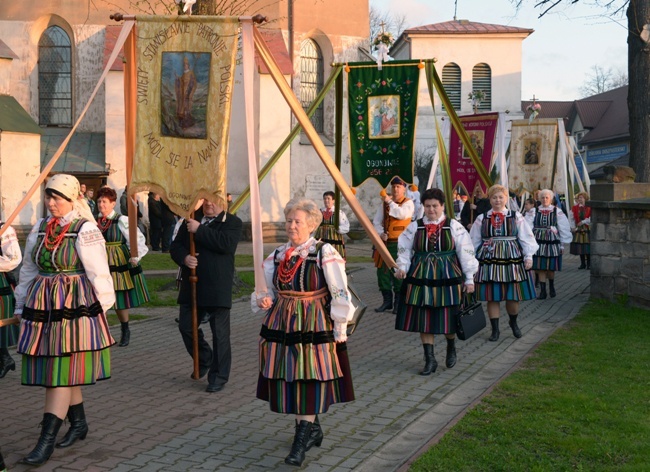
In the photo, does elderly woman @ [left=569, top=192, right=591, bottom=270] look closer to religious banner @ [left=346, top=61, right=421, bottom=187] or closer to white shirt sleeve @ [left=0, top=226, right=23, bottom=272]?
religious banner @ [left=346, top=61, right=421, bottom=187]

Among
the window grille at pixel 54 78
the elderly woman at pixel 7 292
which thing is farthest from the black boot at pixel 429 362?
the window grille at pixel 54 78

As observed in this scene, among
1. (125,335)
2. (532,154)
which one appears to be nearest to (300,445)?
(125,335)

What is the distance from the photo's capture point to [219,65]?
7.45 metres

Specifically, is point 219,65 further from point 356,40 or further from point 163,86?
point 356,40

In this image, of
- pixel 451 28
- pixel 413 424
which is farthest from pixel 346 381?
pixel 451 28

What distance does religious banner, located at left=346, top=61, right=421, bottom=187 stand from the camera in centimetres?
1151

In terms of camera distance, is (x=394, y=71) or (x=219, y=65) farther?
(x=394, y=71)

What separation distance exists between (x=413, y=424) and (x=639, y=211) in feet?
25.4

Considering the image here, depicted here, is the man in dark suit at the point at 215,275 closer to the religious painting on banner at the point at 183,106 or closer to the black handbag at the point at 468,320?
the religious painting on banner at the point at 183,106

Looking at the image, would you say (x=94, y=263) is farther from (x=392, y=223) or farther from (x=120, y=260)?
(x=392, y=223)

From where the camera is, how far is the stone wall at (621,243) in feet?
43.1

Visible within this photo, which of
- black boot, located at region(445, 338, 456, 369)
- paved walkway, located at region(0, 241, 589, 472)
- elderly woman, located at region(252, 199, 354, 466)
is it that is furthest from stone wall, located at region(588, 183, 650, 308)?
elderly woman, located at region(252, 199, 354, 466)

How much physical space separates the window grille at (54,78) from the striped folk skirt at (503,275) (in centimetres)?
2147

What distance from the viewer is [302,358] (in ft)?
19.0
